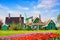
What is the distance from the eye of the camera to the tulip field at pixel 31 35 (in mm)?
3586

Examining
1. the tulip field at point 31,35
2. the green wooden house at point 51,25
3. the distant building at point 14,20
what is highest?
the distant building at point 14,20

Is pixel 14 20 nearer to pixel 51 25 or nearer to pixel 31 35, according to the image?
pixel 31 35

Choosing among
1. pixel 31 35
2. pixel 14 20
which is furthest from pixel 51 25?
pixel 14 20

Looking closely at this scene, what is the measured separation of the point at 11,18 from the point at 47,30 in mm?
771

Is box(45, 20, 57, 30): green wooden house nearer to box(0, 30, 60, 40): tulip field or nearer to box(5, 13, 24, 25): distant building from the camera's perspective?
box(0, 30, 60, 40): tulip field

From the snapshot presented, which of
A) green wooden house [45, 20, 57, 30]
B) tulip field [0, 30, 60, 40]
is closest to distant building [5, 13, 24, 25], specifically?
tulip field [0, 30, 60, 40]

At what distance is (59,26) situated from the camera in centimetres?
427

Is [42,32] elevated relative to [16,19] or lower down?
lower down

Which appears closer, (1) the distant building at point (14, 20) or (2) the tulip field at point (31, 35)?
(2) the tulip field at point (31, 35)

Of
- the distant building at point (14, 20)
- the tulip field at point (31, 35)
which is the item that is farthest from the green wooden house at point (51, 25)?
the distant building at point (14, 20)

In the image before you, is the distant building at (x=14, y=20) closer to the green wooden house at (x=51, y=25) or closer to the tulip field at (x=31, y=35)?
the tulip field at (x=31, y=35)

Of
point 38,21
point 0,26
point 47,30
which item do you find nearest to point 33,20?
point 38,21

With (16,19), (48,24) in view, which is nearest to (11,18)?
(16,19)

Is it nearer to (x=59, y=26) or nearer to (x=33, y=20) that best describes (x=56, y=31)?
(x=59, y=26)
